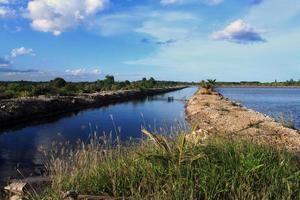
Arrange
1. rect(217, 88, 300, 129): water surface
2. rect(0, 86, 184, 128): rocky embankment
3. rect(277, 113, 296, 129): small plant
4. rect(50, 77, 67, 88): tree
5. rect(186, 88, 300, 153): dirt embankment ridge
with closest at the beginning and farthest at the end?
rect(186, 88, 300, 153): dirt embankment ridge → rect(277, 113, 296, 129): small plant → rect(217, 88, 300, 129): water surface → rect(0, 86, 184, 128): rocky embankment → rect(50, 77, 67, 88): tree

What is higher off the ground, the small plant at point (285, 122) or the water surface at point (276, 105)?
the small plant at point (285, 122)

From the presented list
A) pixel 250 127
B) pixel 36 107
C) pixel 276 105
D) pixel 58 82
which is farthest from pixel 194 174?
pixel 58 82

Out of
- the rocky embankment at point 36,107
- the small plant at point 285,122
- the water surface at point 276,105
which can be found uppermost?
the small plant at point 285,122

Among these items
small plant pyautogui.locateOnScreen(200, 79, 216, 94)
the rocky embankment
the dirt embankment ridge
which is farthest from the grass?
small plant pyautogui.locateOnScreen(200, 79, 216, 94)

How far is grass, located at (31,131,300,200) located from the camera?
8398 mm

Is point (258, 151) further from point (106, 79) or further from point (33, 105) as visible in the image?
point (106, 79)

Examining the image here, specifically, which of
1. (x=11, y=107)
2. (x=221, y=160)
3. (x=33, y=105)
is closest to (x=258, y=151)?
(x=221, y=160)

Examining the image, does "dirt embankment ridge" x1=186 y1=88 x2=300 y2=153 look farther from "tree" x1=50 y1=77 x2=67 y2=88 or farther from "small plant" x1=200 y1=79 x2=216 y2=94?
"tree" x1=50 y1=77 x2=67 y2=88

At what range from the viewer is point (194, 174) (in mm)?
8711

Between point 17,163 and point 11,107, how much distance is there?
76.6ft

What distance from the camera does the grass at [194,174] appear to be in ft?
27.6

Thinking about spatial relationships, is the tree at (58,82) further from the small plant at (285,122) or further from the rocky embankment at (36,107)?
the small plant at (285,122)

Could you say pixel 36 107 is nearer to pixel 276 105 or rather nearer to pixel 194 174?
pixel 276 105

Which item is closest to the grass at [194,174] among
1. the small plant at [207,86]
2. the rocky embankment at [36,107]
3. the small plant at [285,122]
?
the small plant at [285,122]
